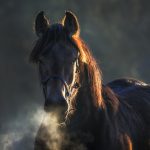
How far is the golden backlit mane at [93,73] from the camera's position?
257 inches

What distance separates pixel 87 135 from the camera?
659 cm

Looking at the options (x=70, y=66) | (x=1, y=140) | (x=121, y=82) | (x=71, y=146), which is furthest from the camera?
(x=1, y=140)

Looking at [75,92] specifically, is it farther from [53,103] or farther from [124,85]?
[124,85]

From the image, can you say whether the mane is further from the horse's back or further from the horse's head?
the horse's back

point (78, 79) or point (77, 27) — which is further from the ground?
point (77, 27)

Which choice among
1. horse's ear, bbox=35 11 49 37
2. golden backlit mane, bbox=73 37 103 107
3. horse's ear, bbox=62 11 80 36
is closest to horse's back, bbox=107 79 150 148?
golden backlit mane, bbox=73 37 103 107

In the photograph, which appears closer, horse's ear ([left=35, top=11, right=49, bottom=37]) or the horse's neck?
the horse's neck

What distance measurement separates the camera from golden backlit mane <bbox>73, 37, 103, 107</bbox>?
652cm

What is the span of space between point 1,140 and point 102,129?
25.2 feet

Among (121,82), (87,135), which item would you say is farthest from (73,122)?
(121,82)

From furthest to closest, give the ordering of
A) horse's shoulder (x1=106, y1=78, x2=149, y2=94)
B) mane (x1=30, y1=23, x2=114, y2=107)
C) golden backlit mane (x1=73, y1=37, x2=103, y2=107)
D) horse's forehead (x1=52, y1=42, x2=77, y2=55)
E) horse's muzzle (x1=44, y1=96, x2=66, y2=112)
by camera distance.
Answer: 1. horse's shoulder (x1=106, y1=78, x2=149, y2=94)
2. golden backlit mane (x1=73, y1=37, x2=103, y2=107)
3. mane (x1=30, y1=23, x2=114, y2=107)
4. horse's forehead (x1=52, y1=42, x2=77, y2=55)
5. horse's muzzle (x1=44, y1=96, x2=66, y2=112)

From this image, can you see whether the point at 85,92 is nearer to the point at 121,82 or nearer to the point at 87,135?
the point at 87,135

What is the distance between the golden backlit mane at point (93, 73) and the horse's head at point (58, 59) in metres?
0.16

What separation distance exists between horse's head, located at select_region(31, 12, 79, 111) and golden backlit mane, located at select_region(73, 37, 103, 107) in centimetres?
16
